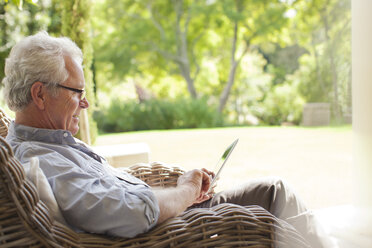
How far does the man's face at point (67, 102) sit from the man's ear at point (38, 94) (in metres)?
0.02

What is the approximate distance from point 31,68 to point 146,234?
597 mm

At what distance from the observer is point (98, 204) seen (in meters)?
0.84

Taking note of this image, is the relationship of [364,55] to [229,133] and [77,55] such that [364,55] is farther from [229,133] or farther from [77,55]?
[229,133]

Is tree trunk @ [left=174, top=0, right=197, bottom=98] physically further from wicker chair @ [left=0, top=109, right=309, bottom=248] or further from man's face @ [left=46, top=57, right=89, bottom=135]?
wicker chair @ [left=0, top=109, right=309, bottom=248]

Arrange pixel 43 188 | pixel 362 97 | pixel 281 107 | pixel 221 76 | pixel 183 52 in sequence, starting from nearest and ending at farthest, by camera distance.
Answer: pixel 43 188 < pixel 362 97 < pixel 281 107 < pixel 183 52 < pixel 221 76

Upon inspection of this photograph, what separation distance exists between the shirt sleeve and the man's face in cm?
23

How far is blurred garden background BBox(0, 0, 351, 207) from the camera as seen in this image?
5082 millimetres

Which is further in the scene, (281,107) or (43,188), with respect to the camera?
(281,107)

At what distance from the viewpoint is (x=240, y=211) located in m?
0.90

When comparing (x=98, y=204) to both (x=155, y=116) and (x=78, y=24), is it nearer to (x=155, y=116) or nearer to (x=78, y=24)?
(x=78, y=24)

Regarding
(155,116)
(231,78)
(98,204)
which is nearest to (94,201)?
(98,204)

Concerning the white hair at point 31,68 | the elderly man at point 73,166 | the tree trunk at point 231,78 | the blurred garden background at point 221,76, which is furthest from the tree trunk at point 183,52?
the white hair at point 31,68

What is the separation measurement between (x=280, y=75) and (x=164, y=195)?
11.5 m

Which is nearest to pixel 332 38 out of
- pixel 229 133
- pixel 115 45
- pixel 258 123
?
pixel 258 123
